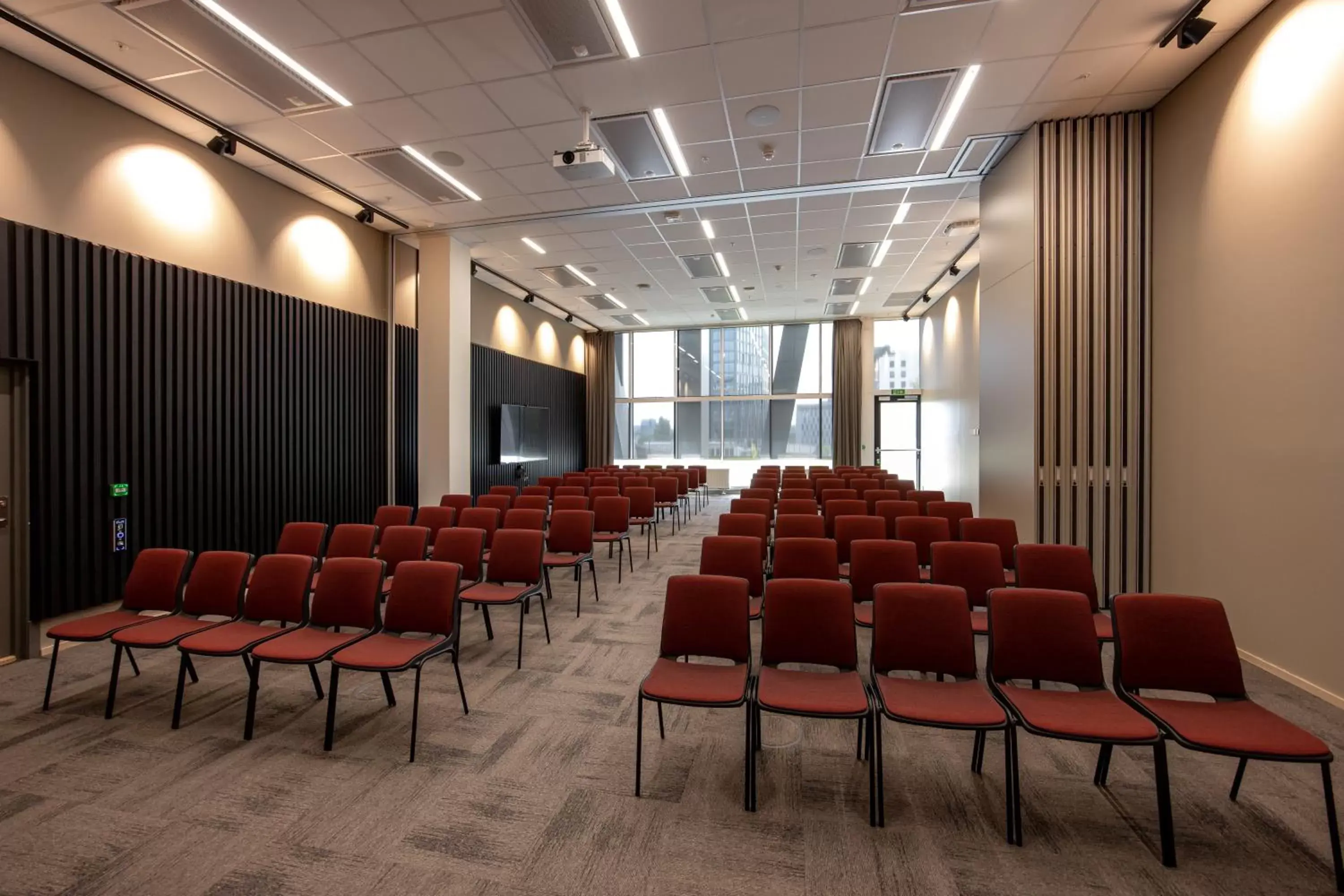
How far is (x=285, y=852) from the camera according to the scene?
213 cm

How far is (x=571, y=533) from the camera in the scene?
5.34 meters

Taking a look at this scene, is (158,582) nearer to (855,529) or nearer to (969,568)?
(855,529)

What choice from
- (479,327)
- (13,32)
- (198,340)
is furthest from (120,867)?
(479,327)

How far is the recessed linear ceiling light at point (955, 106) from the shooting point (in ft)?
15.2

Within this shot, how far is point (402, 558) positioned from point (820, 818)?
3.49 meters

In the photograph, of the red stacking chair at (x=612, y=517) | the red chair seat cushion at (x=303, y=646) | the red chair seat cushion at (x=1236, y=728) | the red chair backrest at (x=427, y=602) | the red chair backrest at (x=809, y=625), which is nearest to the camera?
the red chair seat cushion at (x=1236, y=728)

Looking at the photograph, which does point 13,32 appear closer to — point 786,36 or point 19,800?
point 19,800

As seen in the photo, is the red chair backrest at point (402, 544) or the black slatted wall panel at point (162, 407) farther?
the red chair backrest at point (402, 544)

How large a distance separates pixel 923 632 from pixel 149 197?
714 cm

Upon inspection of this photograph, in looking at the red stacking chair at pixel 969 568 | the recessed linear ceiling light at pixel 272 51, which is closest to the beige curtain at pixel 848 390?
the red stacking chair at pixel 969 568

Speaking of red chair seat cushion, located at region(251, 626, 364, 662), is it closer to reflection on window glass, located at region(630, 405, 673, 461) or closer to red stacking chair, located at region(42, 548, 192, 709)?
red stacking chair, located at region(42, 548, 192, 709)

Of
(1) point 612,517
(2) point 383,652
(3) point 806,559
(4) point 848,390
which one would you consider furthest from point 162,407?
(4) point 848,390

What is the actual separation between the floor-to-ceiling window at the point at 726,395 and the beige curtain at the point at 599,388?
37cm

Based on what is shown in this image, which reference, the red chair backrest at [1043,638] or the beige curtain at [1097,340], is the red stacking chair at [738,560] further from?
the beige curtain at [1097,340]
